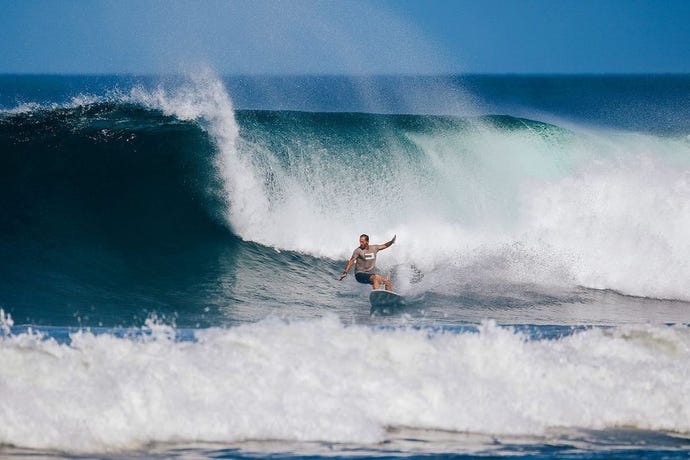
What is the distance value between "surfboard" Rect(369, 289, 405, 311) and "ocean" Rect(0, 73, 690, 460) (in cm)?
14

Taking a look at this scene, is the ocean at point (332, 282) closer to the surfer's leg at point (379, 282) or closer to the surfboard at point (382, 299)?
the surfboard at point (382, 299)

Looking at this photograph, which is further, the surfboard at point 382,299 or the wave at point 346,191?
the wave at point 346,191

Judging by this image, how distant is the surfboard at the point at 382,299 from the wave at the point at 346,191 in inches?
62.9

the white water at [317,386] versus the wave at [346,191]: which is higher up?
the wave at [346,191]

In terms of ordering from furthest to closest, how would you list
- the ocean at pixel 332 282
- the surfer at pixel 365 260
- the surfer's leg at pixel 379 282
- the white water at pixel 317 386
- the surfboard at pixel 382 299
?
1. the surfer at pixel 365 260
2. the surfer's leg at pixel 379 282
3. the surfboard at pixel 382 299
4. the ocean at pixel 332 282
5. the white water at pixel 317 386

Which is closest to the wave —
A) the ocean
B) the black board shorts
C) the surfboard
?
the ocean

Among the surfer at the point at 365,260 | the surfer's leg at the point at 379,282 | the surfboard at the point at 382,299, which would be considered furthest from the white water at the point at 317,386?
the surfer at the point at 365,260

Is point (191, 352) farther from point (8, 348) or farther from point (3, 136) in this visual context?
point (3, 136)

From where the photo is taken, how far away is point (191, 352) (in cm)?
767

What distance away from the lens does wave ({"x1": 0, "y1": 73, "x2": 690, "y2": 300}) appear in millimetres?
14016

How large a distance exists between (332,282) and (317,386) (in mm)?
5561

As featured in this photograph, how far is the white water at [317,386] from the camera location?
6.87 m

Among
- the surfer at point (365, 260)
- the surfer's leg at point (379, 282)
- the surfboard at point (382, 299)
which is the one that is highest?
the surfer at point (365, 260)

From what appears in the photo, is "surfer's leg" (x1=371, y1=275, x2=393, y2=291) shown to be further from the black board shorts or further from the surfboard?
the surfboard
